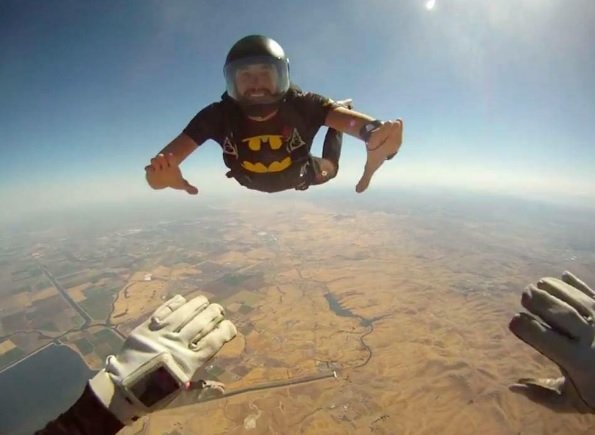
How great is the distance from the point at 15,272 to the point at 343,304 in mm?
49025

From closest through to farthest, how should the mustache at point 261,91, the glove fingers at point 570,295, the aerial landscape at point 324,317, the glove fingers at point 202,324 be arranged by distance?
the glove fingers at point 570,295, the glove fingers at point 202,324, the mustache at point 261,91, the aerial landscape at point 324,317

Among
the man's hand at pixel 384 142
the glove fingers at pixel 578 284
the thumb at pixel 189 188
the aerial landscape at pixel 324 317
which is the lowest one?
the aerial landscape at pixel 324 317

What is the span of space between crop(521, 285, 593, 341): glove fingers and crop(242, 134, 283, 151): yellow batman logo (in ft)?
6.16

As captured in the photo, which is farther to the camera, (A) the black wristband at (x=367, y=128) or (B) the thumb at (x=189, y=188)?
(B) the thumb at (x=189, y=188)

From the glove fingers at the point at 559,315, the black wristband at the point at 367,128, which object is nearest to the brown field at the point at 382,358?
the glove fingers at the point at 559,315

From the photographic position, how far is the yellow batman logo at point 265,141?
2.37m

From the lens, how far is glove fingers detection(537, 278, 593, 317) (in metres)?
1.55

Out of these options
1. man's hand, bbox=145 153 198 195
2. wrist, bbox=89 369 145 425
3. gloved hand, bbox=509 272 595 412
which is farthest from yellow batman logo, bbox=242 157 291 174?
gloved hand, bbox=509 272 595 412

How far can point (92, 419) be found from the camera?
1.42m

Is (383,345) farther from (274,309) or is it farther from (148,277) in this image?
(148,277)

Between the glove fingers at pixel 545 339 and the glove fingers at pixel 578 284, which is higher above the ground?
the glove fingers at pixel 578 284

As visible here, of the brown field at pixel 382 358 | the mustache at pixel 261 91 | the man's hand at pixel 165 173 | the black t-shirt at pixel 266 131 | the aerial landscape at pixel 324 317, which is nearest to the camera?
the man's hand at pixel 165 173

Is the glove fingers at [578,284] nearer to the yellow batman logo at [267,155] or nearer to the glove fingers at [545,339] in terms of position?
the glove fingers at [545,339]

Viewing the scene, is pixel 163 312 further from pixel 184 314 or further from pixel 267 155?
pixel 267 155
